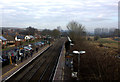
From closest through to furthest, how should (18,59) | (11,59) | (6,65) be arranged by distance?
(6,65) < (11,59) < (18,59)

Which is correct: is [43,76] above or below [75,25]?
below

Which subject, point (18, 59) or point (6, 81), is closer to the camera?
point (6, 81)

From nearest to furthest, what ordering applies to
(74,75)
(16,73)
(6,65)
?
(74,75)
(16,73)
(6,65)

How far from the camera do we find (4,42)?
27.3 m

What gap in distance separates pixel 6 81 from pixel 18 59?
6.26 m

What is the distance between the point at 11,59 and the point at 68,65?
635 centimetres

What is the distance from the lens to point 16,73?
10.5 metres

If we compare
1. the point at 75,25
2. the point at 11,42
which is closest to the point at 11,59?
the point at 11,42

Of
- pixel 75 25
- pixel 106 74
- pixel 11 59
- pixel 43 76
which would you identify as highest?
pixel 75 25

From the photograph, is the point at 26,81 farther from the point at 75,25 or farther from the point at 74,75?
the point at 75,25

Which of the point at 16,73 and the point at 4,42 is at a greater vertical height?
the point at 4,42

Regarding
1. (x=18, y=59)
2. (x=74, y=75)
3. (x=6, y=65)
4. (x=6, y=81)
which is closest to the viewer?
(x=6, y=81)

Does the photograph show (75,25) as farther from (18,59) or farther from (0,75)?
(0,75)

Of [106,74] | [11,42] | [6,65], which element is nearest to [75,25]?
[11,42]
